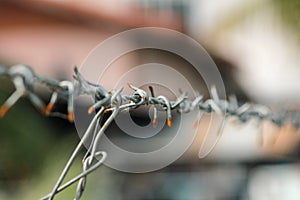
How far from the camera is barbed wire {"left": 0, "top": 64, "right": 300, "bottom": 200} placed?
0.90 meters

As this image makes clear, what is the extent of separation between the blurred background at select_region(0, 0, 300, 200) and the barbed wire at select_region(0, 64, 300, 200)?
7.09 feet

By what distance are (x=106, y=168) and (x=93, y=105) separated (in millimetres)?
3277

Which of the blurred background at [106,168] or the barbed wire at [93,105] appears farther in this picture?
the blurred background at [106,168]

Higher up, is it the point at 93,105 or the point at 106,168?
the point at 106,168

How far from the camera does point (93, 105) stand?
3.76ft

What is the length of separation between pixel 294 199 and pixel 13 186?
7.82 ft

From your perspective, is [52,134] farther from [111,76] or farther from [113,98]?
[113,98]

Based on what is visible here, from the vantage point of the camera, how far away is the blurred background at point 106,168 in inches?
205

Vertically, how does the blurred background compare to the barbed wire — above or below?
above

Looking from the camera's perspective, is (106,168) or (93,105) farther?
(106,168)

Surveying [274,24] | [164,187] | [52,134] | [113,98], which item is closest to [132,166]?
[164,187]

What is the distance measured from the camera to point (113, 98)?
1165 mm

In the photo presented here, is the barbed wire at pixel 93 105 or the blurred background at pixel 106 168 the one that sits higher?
the blurred background at pixel 106 168

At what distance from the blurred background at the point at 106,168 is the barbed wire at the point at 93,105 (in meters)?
2.16
